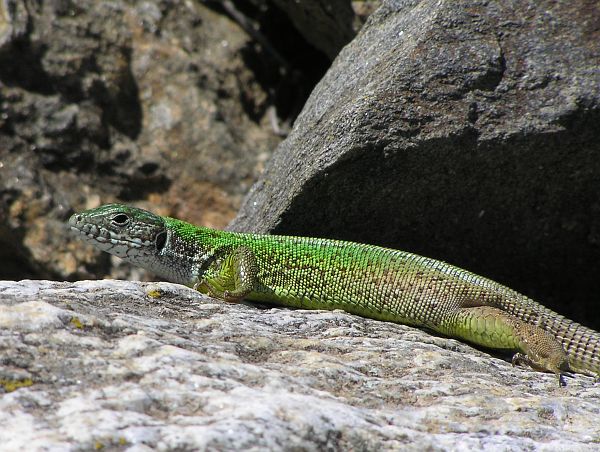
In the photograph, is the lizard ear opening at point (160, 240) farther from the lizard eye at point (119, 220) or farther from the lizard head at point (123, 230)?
the lizard eye at point (119, 220)

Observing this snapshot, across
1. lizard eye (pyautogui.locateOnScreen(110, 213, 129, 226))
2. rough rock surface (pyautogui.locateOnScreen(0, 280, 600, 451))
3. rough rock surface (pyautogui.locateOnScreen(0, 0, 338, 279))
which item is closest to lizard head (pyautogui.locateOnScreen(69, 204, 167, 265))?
lizard eye (pyautogui.locateOnScreen(110, 213, 129, 226))

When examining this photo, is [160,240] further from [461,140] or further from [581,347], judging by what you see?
[581,347]

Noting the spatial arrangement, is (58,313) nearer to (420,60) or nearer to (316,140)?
(316,140)

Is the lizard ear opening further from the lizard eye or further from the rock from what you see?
the rock

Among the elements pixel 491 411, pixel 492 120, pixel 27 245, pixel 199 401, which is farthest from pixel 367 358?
pixel 27 245

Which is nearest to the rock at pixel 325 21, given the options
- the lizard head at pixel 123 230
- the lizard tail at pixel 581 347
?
the lizard head at pixel 123 230

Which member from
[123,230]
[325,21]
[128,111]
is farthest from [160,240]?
[325,21]

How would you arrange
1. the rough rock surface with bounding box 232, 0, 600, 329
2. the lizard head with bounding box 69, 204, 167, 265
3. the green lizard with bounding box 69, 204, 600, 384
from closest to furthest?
the green lizard with bounding box 69, 204, 600, 384, the rough rock surface with bounding box 232, 0, 600, 329, the lizard head with bounding box 69, 204, 167, 265
